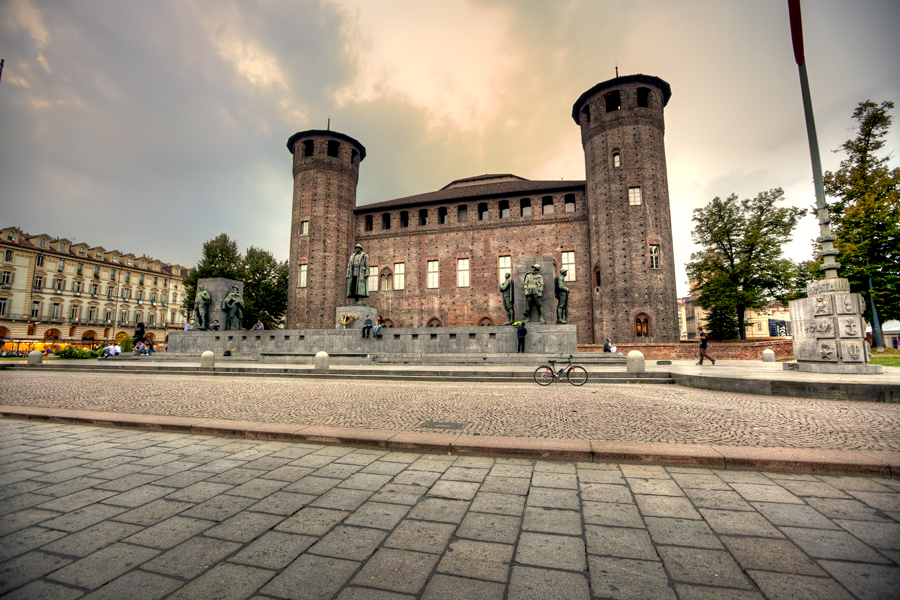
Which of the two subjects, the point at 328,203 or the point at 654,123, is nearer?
the point at 654,123

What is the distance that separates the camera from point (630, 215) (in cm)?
2845

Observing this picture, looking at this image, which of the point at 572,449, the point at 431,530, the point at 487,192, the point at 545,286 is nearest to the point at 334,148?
the point at 487,192

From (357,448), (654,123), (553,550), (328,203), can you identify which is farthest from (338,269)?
(553,550)

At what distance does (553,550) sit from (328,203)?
3595 cm

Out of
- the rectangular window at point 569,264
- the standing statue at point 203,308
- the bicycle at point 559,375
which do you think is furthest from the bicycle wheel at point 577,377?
the rectangular window at point 569,264

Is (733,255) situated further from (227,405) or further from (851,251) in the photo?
(227,405)

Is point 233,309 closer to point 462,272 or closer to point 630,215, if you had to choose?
point 462,272

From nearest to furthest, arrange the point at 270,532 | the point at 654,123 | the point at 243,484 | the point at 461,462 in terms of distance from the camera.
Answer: the point at 270,532, the point at 243,484, the point at 461,462, the point at 654,123

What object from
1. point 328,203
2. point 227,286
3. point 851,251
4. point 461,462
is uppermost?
point 328,203

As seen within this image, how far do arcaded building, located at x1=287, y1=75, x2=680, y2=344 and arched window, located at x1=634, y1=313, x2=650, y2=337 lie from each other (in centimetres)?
7

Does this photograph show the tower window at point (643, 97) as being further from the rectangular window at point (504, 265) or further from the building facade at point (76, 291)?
the building facade at point (76, 291)

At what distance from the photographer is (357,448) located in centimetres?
458

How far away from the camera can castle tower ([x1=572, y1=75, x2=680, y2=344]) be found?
1074 inches

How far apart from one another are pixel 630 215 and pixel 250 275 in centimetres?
3554
